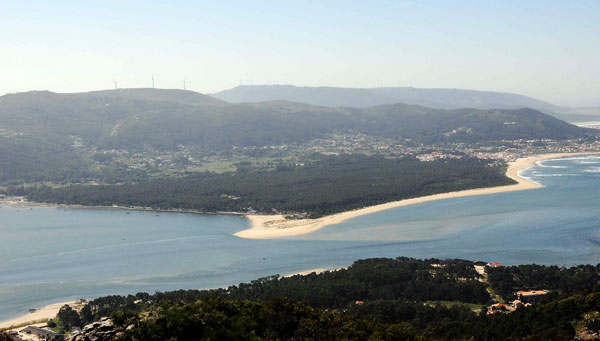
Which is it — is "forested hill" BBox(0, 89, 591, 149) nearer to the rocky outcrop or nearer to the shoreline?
the shoreline

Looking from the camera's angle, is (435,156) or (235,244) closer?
(235,244)

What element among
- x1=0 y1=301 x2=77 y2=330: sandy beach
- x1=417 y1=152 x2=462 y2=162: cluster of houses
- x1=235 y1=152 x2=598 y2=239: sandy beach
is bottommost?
x1=0 y1=301 x2=77 y2=330: sandy beach

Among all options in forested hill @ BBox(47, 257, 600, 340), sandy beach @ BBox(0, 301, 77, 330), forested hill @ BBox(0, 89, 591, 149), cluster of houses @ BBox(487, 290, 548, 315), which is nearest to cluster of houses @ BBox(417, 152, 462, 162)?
forested hill @ BBox(0, 89, 591, 149)

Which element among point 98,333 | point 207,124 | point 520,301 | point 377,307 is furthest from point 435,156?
point 98,333

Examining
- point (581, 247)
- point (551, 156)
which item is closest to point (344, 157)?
point (551, 156)

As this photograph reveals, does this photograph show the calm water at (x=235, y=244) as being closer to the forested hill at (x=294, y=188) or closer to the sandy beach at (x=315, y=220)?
the sandy beach at (x=315, y=220)

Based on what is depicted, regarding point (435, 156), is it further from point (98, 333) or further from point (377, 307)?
point (98, 333)

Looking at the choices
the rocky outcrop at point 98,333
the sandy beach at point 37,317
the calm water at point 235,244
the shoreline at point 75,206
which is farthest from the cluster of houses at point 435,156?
the rocky outcrop at point 98,333

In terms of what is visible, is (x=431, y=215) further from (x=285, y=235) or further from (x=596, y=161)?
(x=596, y=161)
